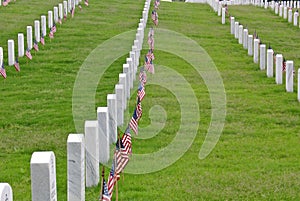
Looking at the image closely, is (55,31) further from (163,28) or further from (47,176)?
(47,176)

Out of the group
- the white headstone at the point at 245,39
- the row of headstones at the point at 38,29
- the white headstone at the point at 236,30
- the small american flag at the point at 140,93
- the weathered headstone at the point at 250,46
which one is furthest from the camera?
the white headstone at the point at 236,30

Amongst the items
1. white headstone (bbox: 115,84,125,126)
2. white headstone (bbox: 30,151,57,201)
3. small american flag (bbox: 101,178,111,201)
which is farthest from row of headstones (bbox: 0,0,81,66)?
white headstone (bbox: 30,151,57,201)

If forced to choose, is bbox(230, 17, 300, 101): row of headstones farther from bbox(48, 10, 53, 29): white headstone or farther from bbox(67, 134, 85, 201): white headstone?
bbox(67, 134, 85, 201): white headstone

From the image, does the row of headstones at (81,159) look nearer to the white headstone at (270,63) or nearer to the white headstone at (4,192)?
the white headstone at (4,192)

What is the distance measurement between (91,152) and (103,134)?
766mm

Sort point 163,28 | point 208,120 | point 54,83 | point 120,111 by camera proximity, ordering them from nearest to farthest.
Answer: point 120,111
point 208,120
point 54,83
point 163,28

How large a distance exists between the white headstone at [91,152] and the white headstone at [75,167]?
1150 millimetres

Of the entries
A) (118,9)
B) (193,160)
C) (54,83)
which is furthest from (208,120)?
(118,9)

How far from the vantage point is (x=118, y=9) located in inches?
1367

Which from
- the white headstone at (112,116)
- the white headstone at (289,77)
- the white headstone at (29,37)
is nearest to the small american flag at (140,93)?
the white headstone at (112,116)

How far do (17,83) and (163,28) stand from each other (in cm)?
1106

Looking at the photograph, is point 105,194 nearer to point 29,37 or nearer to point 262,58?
point 262,58

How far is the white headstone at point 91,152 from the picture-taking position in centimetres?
962

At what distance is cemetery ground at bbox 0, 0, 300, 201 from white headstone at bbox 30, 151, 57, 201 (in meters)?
2.22
